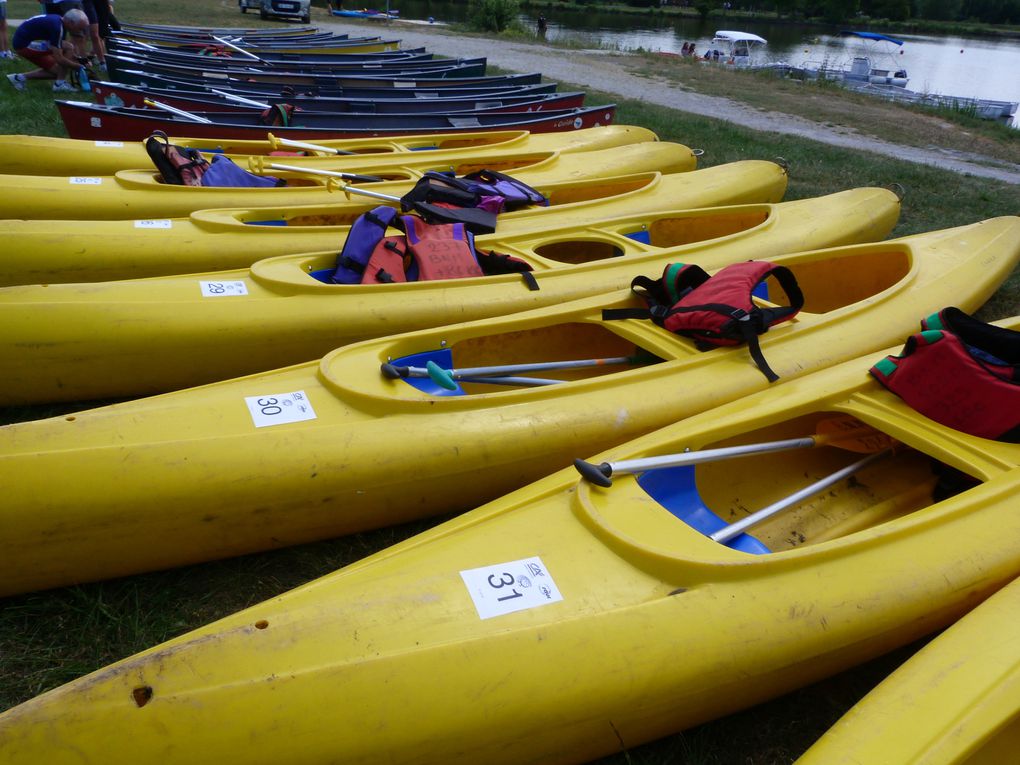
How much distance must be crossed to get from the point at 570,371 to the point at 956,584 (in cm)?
175

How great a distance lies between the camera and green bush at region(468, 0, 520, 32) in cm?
1931

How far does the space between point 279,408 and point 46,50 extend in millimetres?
8107

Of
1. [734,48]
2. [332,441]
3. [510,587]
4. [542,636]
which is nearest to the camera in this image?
[542,636]

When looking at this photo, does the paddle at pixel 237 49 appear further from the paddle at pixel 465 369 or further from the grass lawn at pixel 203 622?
the paddle at pixel 465 369

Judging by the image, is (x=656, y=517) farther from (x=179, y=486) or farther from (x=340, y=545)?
(x=179, y=486)

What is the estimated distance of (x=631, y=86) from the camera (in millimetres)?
11602

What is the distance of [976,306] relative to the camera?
374 centimetres

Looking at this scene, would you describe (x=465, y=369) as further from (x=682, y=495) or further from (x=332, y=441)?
(x=682, y=495)

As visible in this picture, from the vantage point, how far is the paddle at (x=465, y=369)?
7.82 ft

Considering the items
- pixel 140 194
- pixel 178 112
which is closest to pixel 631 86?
pixel 178 112

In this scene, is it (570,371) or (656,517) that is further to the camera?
(570,371)

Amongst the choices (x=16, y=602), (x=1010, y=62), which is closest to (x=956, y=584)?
(x=16, y=602)

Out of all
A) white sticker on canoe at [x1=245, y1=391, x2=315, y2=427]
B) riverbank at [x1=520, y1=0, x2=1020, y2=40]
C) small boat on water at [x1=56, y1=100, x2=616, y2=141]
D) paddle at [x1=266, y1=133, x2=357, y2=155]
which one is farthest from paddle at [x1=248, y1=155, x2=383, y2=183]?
riverbank at [x1=520, y1=0, x2=1020, y2=40]

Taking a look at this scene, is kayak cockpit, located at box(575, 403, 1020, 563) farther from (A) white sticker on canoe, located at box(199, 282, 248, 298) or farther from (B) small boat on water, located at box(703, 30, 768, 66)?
(B) small boat on water, located at box(703, 30, 768, 66)
